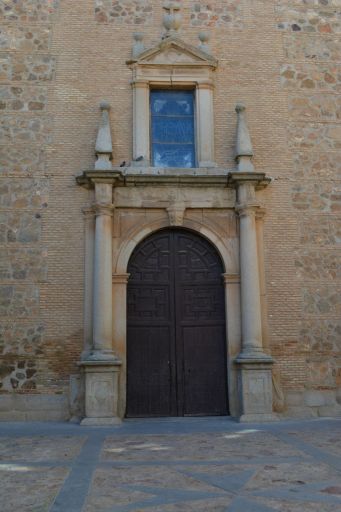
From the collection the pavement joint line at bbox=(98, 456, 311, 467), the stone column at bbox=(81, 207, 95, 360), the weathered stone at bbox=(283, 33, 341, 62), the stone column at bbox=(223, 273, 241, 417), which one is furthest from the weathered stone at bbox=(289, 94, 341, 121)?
the pavement joint line at bbox=(98, 456, 311, 467)

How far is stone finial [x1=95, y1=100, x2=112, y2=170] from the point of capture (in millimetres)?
10180

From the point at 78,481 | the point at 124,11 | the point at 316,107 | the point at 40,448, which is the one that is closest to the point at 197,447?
the point at 40,448

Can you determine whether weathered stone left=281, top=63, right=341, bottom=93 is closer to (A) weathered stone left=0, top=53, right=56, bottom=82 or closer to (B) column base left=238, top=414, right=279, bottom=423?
(A) weathered stone left=0, top=53, right=56, bottom=82

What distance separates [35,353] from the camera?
9719 mm

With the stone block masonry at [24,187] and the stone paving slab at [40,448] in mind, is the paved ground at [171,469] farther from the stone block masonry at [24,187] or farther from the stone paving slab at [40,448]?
the stone block masonry at [24,187]

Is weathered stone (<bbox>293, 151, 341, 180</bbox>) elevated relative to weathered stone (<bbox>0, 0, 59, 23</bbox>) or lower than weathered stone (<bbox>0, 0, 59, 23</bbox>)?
lower

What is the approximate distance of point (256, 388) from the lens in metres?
9.45

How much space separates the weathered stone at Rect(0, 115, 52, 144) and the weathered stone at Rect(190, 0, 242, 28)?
12.5ft

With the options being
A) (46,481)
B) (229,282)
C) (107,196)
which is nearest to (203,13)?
(107,196)

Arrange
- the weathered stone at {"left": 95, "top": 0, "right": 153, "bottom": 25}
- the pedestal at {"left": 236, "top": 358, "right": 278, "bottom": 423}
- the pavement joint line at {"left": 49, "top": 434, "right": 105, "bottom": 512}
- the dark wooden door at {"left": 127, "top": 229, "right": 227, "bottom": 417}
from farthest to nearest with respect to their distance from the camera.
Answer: the weathered stone at {"left": 95, "top": 0, "right": 153, "bottom": 25}, the dark wooden door at {"left": 127, "top": 229, "right": 227, "bottom": 417}, the pedestal at {"left": 236, "top": 358, "right": 278, "bottom": 423}, the pavement joint line at {"left": 49, "top": 434, "right": 105, "bottom": 512}

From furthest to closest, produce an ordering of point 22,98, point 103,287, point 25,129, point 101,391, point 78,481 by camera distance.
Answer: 1. point 22,98
2. point 25,129
3. point 103,287
4. point 101,391
5. point 78,481

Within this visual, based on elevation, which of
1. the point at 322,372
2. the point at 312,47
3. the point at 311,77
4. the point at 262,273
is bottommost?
the point at 322,372

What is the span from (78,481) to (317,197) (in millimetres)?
7561

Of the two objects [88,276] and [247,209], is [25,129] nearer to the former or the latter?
[88,276]
